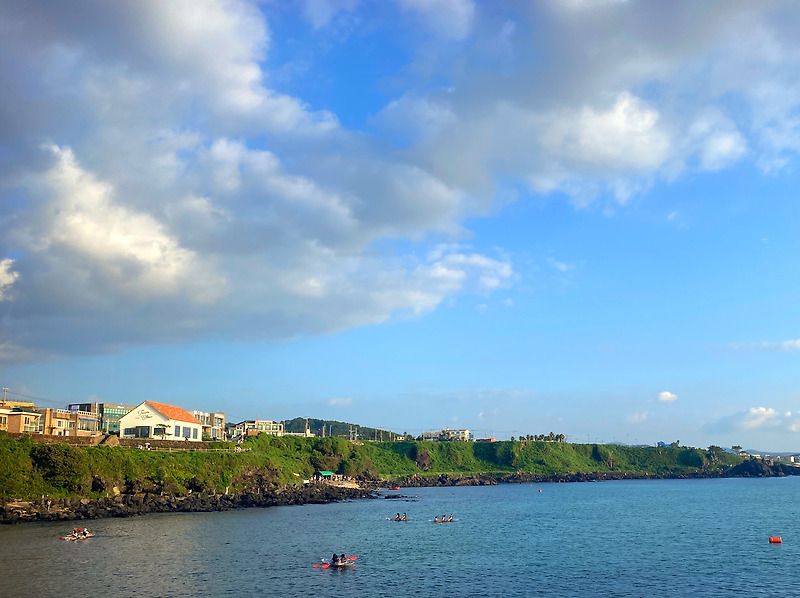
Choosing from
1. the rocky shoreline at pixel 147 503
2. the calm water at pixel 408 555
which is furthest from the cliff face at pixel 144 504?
the calm water at pixel 408 555

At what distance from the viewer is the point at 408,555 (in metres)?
67.1

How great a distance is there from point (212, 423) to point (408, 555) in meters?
122

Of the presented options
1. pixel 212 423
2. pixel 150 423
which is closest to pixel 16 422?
pixel 150 423

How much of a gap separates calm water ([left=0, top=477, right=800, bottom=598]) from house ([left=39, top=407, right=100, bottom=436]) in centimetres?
4187

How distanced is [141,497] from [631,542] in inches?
2881

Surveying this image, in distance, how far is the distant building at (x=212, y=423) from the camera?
511 feet

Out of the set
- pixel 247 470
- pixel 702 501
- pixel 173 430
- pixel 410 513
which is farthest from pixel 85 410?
pixel 702 501

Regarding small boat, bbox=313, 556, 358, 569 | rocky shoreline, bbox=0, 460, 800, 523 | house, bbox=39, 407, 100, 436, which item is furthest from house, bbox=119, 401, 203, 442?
small boat, bbox=313, 556, 358, 569

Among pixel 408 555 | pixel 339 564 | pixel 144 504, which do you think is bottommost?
pixel 408 555

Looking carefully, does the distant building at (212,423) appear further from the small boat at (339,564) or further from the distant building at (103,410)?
the small boat at (339,564)

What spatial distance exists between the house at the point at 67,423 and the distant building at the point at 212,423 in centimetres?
2359

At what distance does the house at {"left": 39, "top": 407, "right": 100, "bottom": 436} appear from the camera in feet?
387

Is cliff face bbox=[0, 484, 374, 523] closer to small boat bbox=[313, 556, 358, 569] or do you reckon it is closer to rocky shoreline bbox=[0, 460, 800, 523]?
rocky shoreline bbox=[0, 460, 800, 523]

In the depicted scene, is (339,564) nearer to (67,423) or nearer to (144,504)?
(144,504)
